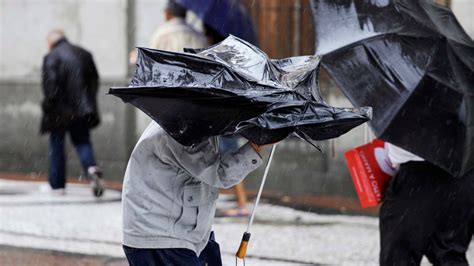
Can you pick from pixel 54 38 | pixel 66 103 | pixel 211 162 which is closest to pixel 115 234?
pixel 66 103

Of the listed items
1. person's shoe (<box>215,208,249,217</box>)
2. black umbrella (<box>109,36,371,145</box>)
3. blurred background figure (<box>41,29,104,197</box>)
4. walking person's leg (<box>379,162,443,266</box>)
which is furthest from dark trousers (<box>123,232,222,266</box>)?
blurred background figure (<box>41,29,104,197</box>)

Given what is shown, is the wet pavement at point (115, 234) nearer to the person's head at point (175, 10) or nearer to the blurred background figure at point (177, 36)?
the blurred background figure at point (177, 36)

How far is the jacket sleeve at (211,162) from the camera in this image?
12.8ft

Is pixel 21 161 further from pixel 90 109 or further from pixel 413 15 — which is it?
pixel 413 15

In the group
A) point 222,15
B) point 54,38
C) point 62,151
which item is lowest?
point 62,151

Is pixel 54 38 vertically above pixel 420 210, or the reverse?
pixel 420 210

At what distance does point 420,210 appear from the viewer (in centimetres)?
514

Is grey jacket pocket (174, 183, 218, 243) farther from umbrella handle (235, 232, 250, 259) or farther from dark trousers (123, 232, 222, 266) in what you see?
umbrella handle (235, 232, 250, 259)

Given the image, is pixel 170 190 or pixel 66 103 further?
pixel 66 103

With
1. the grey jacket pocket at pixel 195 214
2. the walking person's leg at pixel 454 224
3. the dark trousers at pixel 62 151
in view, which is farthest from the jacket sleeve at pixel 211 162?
the dark trousers at pixel 62 151

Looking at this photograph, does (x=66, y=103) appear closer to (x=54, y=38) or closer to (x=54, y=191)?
(x=54, y=38)

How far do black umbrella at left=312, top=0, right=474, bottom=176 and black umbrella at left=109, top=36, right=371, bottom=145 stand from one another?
108cm

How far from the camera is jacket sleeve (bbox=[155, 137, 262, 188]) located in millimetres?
3896

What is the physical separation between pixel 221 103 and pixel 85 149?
23.7ft
